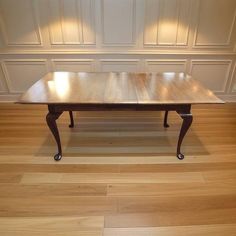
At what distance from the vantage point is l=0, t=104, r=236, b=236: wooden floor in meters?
1.30

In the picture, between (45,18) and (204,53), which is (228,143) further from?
(45,18)

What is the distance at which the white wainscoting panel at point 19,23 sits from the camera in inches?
103

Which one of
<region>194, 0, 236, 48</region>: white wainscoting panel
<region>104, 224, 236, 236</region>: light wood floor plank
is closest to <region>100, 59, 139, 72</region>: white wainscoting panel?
<region>194, 0, 236, 48</region>: white wainscoting panel

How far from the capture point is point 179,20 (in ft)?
8.93

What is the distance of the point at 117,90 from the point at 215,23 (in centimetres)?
207

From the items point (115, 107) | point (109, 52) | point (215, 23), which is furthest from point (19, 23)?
→ point (215, 23)

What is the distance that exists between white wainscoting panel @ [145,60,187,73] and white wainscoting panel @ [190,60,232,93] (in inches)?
6.6

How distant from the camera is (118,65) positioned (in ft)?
9.80

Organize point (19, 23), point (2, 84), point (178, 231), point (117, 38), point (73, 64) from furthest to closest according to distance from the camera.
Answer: point (2, 84)
point (73, 64)
point (117, 38)
point (19, 23)
point (178, 231)

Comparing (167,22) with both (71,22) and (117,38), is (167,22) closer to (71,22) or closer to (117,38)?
(117,38)

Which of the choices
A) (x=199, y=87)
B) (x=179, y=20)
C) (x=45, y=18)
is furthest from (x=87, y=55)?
(x=199, y=87)

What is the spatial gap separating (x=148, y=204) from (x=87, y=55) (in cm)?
229

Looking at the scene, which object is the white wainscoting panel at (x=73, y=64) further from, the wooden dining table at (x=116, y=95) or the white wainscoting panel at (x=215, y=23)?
the white wainscoting panel at (x=215, y=23)

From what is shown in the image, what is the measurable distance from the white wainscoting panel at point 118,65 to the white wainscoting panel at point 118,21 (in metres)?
0.26
